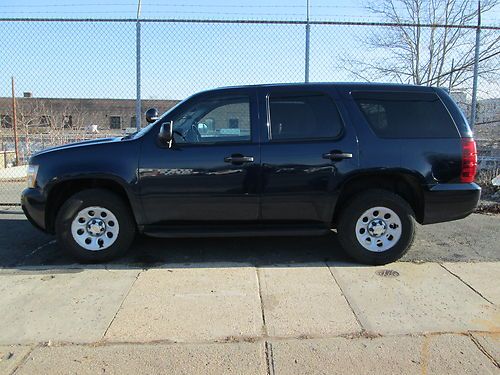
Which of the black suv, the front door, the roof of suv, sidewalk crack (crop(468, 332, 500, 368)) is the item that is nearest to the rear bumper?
the black suv

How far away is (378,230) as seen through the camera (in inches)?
183

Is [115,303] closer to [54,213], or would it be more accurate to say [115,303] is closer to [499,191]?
[54,213]

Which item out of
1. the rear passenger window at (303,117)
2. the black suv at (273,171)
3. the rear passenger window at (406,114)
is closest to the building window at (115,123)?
the black suv at (273,171)

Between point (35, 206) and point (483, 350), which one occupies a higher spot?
point (35, 206)

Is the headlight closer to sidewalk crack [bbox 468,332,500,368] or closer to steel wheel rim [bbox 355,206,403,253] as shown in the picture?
steel wheel rim [bbox 355,206,403,253]

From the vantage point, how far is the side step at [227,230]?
4.64 m

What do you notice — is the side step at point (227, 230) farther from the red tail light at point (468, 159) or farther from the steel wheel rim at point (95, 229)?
the red tail light at point (468, 159)

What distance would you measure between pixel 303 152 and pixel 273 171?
0.37m

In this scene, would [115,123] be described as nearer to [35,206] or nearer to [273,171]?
[35,206]

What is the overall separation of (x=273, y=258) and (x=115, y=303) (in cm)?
184

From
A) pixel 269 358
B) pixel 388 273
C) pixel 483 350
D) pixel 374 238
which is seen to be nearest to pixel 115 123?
pixel 374 238

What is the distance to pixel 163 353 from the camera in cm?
297

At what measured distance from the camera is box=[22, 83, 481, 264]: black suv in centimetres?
451

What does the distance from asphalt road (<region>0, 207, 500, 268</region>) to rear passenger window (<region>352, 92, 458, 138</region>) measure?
1435 millimetres
